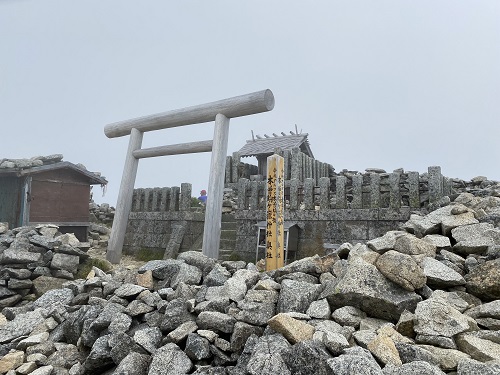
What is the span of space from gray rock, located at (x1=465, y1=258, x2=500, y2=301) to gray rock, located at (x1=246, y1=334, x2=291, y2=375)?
2084mm

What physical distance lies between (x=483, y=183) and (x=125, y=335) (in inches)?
468

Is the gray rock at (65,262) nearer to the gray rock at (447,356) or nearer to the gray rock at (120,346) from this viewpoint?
the gray rock at (120,346)

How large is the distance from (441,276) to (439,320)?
83 cm

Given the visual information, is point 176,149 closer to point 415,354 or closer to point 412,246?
point 412,246

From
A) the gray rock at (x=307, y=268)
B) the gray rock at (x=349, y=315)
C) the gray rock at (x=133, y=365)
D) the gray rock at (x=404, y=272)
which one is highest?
the gray rock at (x=404, y=272)

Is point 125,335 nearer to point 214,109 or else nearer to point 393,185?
point 214,109

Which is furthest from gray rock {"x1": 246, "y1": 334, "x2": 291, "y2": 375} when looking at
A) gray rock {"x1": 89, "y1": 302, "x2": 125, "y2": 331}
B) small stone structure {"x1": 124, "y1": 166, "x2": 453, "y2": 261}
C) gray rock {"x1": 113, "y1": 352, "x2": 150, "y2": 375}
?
small stone structure {"x1": 124, "y1": 166, "x2": 453, "y2": 261}

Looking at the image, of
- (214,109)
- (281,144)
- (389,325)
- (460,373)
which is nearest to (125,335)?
(389,325)

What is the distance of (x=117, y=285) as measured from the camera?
5043mm

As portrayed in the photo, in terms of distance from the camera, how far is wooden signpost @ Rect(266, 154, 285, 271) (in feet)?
18.5

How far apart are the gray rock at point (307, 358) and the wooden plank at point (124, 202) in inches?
304

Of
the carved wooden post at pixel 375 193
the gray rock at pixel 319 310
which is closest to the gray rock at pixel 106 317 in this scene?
the gray rock at pixel 319 310

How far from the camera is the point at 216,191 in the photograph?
7797 millimetres

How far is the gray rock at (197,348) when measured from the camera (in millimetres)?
3240
